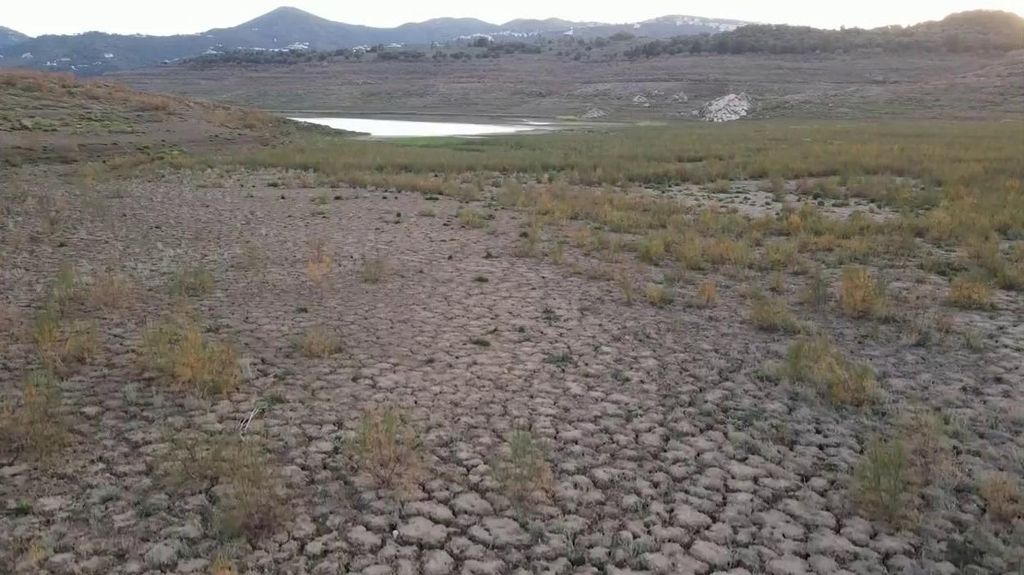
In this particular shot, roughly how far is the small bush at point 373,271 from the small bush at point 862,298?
6239 mm

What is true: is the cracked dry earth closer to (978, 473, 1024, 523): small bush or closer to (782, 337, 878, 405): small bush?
(978, 473, 1024, 523): small bush

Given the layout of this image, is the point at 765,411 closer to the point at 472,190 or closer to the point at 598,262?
the point at 598,262

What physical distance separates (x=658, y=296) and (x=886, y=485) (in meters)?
5.44

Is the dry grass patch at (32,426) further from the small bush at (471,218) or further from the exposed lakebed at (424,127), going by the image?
the exposed lakebed at (424,127)

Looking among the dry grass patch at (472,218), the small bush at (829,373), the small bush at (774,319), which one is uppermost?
the small bush at (829,373)

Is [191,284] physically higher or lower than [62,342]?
lower

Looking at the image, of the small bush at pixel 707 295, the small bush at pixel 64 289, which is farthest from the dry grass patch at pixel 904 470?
the small bush at pixel 64 289

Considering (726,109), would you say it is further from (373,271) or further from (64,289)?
(64,289)

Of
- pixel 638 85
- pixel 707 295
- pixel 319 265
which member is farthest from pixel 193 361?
pixel 638 85

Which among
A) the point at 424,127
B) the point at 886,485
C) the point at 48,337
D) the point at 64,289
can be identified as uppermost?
the point at 48,337

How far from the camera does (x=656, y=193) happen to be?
23562 mm

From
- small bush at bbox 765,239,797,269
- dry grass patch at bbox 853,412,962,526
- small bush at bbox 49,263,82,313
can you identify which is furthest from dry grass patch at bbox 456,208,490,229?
dry grass patch at bbox 853,412,962,526

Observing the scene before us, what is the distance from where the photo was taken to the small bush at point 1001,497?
17.3 feet

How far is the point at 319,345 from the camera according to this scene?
8.23 metres
